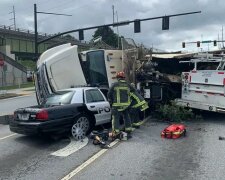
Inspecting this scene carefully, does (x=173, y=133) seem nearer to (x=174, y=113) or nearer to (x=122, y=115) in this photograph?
(x=122, y=115)

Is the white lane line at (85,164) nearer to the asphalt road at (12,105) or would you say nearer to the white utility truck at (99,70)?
the white utility truck at (99,70)

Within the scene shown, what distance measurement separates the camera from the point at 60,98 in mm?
10617

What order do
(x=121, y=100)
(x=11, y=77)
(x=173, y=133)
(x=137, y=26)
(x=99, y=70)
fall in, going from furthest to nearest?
(x=11, y=77)
(x=137, y=26)
(x=99, y=70)
(x=121, y=100)
(x=173, y=133)

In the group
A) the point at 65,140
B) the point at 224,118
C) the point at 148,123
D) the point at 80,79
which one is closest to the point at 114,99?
the point at 65,140

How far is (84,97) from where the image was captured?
10.7 meters

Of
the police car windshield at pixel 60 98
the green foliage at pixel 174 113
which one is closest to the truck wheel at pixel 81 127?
the police car windshield at pixel 60 98

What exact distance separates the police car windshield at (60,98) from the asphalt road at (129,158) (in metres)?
0.96

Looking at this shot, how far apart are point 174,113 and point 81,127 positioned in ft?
12.8

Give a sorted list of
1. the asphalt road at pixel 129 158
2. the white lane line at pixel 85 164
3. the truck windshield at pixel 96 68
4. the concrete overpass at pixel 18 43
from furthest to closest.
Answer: the concrete overpass at pixel 18 43 < the truck windshield at pixel 96 68 < the asphalt road at pixel 129 158 < the white lane line at pixel 85 164

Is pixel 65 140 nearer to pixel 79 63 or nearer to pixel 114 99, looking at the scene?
pixel 114 99

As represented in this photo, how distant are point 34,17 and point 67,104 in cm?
2929

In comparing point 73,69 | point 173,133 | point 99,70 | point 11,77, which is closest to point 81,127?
point 173,133

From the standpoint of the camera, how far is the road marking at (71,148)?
8.45 meters

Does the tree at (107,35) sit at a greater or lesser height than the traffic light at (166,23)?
greater
